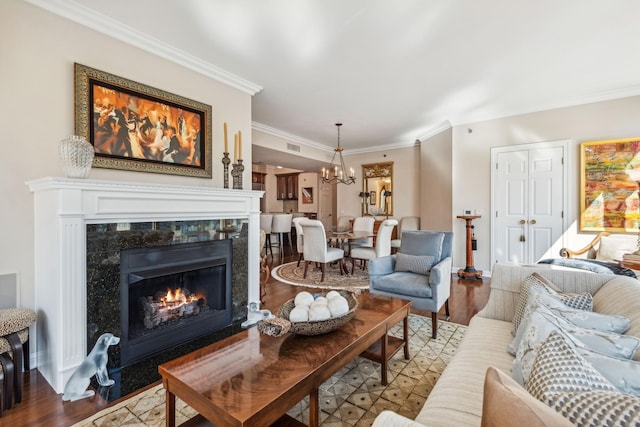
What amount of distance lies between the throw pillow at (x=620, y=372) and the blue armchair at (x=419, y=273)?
1717 millimetres

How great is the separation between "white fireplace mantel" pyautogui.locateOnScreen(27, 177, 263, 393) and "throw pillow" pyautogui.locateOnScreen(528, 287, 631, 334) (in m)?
2.66

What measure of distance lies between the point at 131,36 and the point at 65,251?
1.82 meters

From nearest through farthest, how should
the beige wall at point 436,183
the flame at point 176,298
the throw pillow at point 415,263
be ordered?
the flame at point 176,298 → the throw pillow at point 415,263 → the beige wall at point 436,183

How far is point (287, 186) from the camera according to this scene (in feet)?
32.7

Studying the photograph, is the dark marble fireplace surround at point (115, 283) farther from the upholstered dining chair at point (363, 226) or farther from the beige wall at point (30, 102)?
the upholstered dining chair at point (363, 226)

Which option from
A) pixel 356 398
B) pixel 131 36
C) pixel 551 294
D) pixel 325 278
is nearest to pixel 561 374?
pixel 551 294

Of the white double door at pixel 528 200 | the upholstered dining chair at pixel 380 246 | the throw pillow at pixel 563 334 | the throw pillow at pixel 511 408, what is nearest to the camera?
the throw pillow at pixel 511 408

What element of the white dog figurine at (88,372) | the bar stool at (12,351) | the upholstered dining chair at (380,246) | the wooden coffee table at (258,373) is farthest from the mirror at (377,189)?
the bar stool at (12,351)

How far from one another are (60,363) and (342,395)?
1.79 m

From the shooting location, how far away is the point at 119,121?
7.98 feet

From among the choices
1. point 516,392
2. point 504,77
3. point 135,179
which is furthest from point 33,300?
point 504,77

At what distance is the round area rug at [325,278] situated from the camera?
14.5 ft

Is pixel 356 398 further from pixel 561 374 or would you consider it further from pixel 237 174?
pixel 237 174

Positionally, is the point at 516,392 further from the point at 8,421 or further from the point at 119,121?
the point at 119,121
